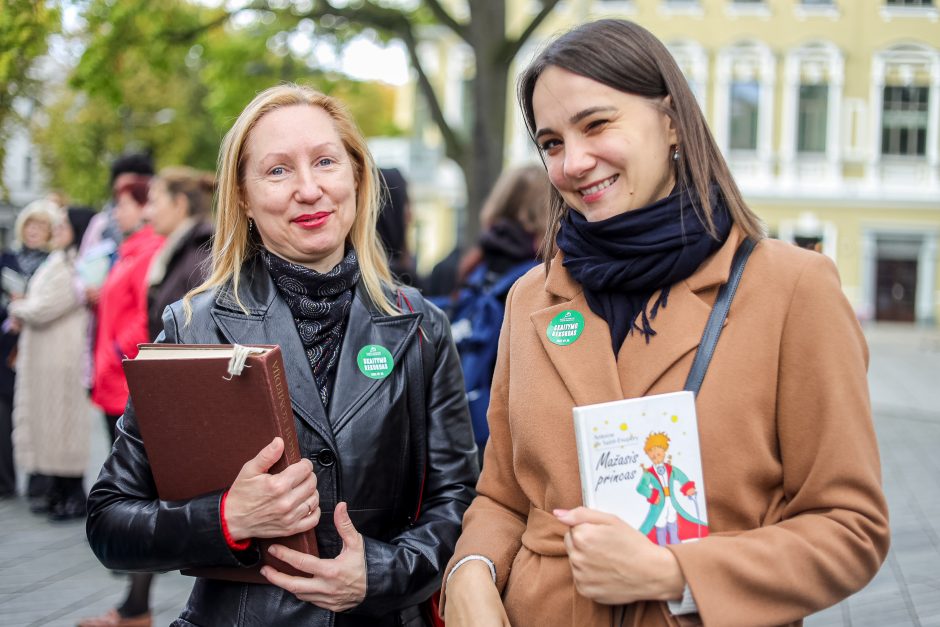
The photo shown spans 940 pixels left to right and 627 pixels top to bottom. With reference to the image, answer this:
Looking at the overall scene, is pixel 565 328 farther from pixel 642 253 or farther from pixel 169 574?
pixel 169 574

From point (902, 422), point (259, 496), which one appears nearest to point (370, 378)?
point (259, 496)

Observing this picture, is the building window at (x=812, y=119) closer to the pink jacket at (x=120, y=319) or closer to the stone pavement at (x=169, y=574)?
the stone pavement at (x=169, y=574)

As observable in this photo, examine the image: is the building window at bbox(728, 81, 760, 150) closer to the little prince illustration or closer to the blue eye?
the blue eye

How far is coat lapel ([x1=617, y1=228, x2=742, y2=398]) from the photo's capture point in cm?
192

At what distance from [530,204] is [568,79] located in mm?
2552

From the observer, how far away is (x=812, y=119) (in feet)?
109

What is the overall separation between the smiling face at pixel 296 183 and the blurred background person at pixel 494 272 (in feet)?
6.38

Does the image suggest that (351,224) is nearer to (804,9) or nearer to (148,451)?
(148,451)

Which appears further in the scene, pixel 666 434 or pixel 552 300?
pixel 552 300

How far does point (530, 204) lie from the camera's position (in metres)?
4.55

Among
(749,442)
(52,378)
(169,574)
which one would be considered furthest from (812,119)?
(749,442)

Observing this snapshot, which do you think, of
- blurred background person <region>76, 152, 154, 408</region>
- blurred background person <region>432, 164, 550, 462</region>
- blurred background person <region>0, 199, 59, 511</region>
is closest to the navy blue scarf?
blurred background person <region>432, 164, 550, 462</region>

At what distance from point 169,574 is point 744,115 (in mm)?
31347

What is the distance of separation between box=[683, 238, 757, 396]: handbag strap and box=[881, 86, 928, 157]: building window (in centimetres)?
3409
